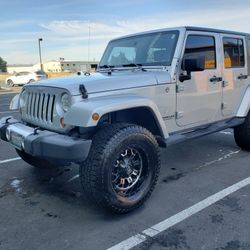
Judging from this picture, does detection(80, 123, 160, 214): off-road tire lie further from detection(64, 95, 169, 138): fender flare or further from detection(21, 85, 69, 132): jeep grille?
detection(21, 85, 69, 132): jeep grille

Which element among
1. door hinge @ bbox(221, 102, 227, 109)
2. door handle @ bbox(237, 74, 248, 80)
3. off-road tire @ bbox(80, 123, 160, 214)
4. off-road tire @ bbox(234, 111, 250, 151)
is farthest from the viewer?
off-road tire @ bbox(234, 111, 250, 151)

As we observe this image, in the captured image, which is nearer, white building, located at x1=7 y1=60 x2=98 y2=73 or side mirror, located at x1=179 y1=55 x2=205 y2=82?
side mirror, located at x1=179 y1=55 x2=205 y2=82

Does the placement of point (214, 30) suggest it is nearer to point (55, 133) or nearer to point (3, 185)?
point (55, 133)

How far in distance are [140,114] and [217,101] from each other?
159 cm

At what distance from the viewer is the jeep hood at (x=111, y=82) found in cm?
365

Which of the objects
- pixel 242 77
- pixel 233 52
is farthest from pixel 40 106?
pixel 242 77

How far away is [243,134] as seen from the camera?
5.94 m

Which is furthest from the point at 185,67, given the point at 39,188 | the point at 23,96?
the point at 39,188

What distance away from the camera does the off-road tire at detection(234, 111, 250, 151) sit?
5.87 m

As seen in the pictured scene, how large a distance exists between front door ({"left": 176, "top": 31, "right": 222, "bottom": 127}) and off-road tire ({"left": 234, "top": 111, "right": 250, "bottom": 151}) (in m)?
0.75

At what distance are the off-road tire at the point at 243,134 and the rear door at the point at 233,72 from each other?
328 millimetres

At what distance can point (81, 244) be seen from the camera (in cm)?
312

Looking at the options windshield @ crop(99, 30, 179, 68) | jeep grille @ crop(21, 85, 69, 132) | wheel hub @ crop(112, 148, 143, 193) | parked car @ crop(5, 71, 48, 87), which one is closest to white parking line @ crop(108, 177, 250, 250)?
wheel hub @ crop(112, 148, 143, 193)

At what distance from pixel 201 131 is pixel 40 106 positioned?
88.9 inches
